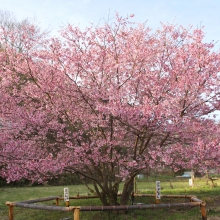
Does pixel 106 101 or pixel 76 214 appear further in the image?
pixel 106 101

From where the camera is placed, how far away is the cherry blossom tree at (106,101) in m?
5.76

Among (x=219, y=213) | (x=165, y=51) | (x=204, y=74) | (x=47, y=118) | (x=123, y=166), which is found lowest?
(x=219, y=213)

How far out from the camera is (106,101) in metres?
6.12

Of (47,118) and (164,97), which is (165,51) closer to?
(164,97)

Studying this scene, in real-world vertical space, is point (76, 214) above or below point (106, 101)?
below

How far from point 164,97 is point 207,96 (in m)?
0.82

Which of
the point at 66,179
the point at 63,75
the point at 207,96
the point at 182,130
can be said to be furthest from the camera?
the point at 66,179

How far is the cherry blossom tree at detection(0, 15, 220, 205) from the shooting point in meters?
5.76

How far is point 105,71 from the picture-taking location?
6.34m

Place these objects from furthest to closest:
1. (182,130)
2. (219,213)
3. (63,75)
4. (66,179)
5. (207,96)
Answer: (66,179)
(219,213)
(63,75)
(207,96)
(182,130)

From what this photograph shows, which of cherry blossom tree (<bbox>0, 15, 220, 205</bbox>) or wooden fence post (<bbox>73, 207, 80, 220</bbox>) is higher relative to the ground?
cherry blossom tree (<bbox>0, 15, 220, 205</bbox>)

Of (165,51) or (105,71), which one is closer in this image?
(105,71)

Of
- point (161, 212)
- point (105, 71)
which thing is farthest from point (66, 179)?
point (105, 71)

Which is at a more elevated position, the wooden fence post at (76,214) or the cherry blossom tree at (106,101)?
the cherry blossom tree at (106,101)
